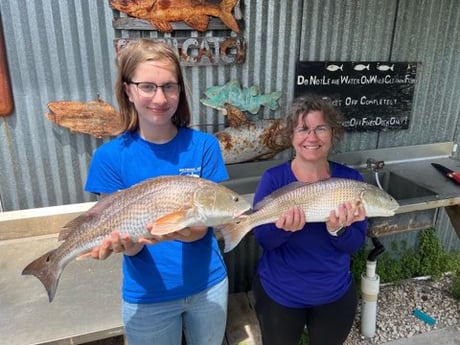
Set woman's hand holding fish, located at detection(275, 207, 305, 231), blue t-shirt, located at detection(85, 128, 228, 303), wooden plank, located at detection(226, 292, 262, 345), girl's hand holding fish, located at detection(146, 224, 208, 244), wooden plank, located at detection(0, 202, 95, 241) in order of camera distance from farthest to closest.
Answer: wooden plank, located at detection(226, 292, 262, 345) < wooden plank, located at detection(0, 202, 95, 241) < woman's hand holding fish, located at detection(275, 207, 305, 231) < blue t-shirt, located at detection(85, 128, 228, 303) < girl's hand holding fish, located at detection(146, 224, 208, 244)

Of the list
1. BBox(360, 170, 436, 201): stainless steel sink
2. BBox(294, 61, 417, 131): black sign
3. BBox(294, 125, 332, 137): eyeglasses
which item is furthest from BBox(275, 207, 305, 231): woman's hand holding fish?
BBox(360, 170, 436, 201): stainless steel sink

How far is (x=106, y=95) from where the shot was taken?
3.28 m

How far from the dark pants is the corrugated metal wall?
1.71 m

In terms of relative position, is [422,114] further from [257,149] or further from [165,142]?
[165,142]

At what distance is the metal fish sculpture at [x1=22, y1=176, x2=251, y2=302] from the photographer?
1.79 metres

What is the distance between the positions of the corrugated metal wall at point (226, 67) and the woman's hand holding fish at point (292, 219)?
1750mm

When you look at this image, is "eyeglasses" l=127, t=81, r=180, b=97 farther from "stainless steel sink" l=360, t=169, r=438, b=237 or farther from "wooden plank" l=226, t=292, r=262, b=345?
"wooden plank" l=226, t=292, r=262, b=345

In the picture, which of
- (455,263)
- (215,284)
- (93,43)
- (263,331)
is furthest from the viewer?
(455,263)

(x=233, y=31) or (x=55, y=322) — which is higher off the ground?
(x=233, y=31)

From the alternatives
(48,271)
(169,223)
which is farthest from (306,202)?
(48,271)

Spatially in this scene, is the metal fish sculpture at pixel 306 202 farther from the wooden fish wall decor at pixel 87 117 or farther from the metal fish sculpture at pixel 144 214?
the wooden fish wall decor at pixel 87 117

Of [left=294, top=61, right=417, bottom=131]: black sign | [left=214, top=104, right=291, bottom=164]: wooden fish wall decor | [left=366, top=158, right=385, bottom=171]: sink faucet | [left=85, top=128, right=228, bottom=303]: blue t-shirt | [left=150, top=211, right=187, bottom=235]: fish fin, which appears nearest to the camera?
[left=150, top=211, right=187, bottom=235]: fish fin

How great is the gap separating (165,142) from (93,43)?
1693 millimetres

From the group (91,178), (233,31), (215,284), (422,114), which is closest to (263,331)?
(215,284)
